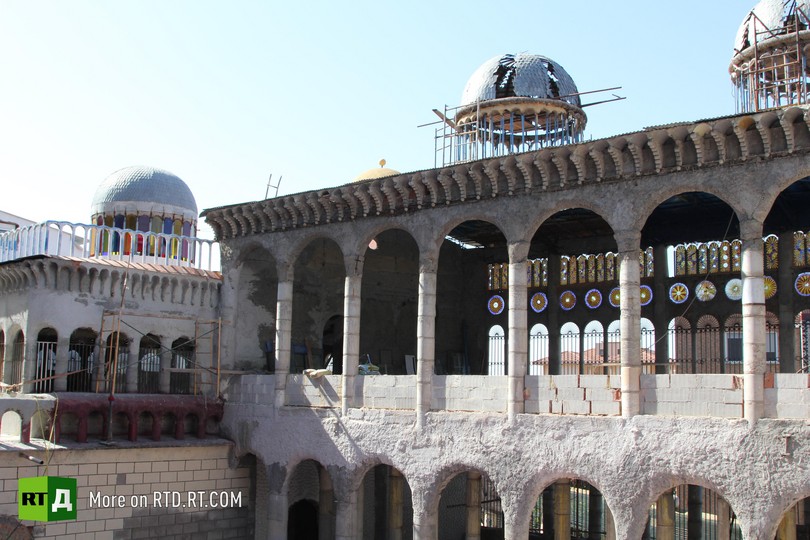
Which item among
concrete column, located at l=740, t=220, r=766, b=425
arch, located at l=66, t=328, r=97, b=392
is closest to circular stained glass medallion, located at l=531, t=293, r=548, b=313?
concrete column, located at l=740, t=220, r=766, b=425

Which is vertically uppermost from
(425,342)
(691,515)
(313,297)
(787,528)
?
(313,297)

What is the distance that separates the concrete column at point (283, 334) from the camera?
25.1m

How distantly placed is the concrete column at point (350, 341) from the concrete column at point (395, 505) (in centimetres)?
392

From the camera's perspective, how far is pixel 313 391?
24.5 meters

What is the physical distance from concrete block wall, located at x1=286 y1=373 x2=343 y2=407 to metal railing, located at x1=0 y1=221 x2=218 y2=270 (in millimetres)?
5316

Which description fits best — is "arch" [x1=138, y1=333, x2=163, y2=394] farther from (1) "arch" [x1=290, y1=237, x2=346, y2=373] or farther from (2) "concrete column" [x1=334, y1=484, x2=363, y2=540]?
(2) "concrete column" [x1=334, y1=484, x2=363, y2=540]

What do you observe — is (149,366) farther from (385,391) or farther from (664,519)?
(664,519)

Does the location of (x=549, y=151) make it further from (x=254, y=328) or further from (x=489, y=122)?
(x=254, y=328)

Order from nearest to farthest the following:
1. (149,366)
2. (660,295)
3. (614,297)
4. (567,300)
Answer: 1. (149,366)
2. (660,295)
3. (614,297)
4. (567,300)

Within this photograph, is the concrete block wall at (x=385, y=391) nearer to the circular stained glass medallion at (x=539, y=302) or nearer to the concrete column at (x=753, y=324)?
the concrete column at (x=753, y=324)

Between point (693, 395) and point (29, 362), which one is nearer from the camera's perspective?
point (693, 395)

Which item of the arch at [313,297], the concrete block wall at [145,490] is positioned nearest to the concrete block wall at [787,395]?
the arch at [313,297]

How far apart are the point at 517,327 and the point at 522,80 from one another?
30.8 feet

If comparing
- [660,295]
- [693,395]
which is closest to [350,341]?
[693,395]
